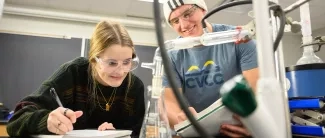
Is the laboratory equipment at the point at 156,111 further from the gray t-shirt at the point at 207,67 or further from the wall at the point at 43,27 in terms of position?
the wall at the point at 43,27

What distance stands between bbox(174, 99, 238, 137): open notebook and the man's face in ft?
1.85

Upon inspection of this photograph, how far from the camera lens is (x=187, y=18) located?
1.11 metres

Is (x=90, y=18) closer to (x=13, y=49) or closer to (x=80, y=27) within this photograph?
(x=80, y=27)

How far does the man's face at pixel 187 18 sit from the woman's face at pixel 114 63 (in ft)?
0.80

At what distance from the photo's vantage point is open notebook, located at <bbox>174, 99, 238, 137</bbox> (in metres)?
0.52

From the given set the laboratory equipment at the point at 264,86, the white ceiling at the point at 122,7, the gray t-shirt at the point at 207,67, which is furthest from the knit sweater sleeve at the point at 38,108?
the white ceiling at the point at 122,7

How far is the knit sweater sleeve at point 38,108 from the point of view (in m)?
0.82

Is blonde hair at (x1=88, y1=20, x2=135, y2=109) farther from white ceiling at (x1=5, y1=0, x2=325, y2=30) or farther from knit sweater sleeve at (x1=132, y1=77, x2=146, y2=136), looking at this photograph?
white ceiling at (x1=5, y1=0, x2=325, y2=30)

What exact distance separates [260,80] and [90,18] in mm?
3589

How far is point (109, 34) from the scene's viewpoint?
3.63ft

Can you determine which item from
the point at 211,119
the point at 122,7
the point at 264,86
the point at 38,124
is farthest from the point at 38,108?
the point at 122,7

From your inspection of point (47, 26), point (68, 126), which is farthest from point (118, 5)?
point (68, 126)

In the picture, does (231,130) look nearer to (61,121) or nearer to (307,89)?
(307,89)

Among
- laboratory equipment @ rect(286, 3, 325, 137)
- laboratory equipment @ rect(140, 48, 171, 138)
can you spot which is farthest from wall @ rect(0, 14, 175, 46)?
laboratory equipment @ rect(140, 48, 171, 138)
